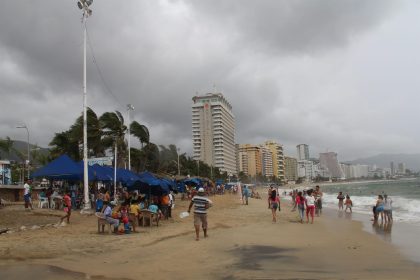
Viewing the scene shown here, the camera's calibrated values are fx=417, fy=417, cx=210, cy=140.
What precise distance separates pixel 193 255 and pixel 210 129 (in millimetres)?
138774

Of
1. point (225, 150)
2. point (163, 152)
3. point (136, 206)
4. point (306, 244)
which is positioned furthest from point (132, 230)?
point (225, 150)

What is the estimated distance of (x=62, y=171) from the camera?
2058 centimetres

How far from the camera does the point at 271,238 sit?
40.8ft

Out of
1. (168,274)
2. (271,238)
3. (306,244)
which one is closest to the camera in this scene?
(168,274)

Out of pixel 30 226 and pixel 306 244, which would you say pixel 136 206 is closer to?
pixel 30 226

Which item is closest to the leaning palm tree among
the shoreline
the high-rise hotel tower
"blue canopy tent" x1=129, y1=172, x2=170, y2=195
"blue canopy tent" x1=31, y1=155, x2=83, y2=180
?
"blue canopy tent" x1=31, y1=155, x2=83, y2=180

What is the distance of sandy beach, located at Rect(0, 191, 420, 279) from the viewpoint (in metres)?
7.31

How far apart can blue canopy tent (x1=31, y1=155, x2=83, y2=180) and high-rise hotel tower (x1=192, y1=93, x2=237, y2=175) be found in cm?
12485

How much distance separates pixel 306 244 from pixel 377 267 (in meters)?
3.37

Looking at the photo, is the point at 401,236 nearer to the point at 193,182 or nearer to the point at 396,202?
the point at 193,182

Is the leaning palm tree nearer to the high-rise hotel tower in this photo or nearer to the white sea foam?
the white sea foam

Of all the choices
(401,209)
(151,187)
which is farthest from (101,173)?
(401,209)

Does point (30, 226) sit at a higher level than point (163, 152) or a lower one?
lower

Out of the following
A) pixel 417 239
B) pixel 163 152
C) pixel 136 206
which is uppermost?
pixel 163 152
